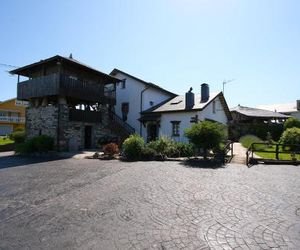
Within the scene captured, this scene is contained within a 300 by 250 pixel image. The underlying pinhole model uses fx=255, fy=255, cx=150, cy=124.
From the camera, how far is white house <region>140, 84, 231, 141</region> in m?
22.9

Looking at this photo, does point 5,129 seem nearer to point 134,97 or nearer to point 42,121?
point 42,121

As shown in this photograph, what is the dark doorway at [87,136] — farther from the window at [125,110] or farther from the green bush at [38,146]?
the window at [125,110]

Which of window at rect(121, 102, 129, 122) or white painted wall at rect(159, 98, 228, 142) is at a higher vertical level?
window at rect(121, 102, 129, 122)

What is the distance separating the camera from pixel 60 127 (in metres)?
20.4

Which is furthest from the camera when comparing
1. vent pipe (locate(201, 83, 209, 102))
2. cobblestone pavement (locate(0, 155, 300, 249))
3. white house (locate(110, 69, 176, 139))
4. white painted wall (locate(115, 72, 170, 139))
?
white painted wall (locate(115, 72, 170, 139))

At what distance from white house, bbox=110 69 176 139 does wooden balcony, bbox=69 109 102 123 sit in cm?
523

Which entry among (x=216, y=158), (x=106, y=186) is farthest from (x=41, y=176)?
(x=216, y=158)

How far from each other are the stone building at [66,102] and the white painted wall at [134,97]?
3155mm

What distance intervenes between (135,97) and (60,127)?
10435 mm

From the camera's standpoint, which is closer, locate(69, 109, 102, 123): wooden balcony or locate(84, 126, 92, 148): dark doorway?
locate(69, 109, 102, 123): wooden balcony

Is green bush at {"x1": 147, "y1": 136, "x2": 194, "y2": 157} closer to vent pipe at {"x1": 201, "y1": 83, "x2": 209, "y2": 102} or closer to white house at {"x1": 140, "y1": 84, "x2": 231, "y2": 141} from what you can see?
white house at {"x1": 140, "y1": 84, "x2": 231, "y2": 141}

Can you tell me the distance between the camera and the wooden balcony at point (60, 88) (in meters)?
20.3

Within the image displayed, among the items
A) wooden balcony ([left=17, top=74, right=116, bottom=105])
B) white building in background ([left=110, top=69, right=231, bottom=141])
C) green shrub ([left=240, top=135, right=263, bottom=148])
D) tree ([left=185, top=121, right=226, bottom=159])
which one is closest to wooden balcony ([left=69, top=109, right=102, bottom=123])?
wooden balcony ([left=17, top=74, right=116, bottom=105])

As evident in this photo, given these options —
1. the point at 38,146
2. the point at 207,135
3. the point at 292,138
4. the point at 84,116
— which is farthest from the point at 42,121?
the point at 292,138
